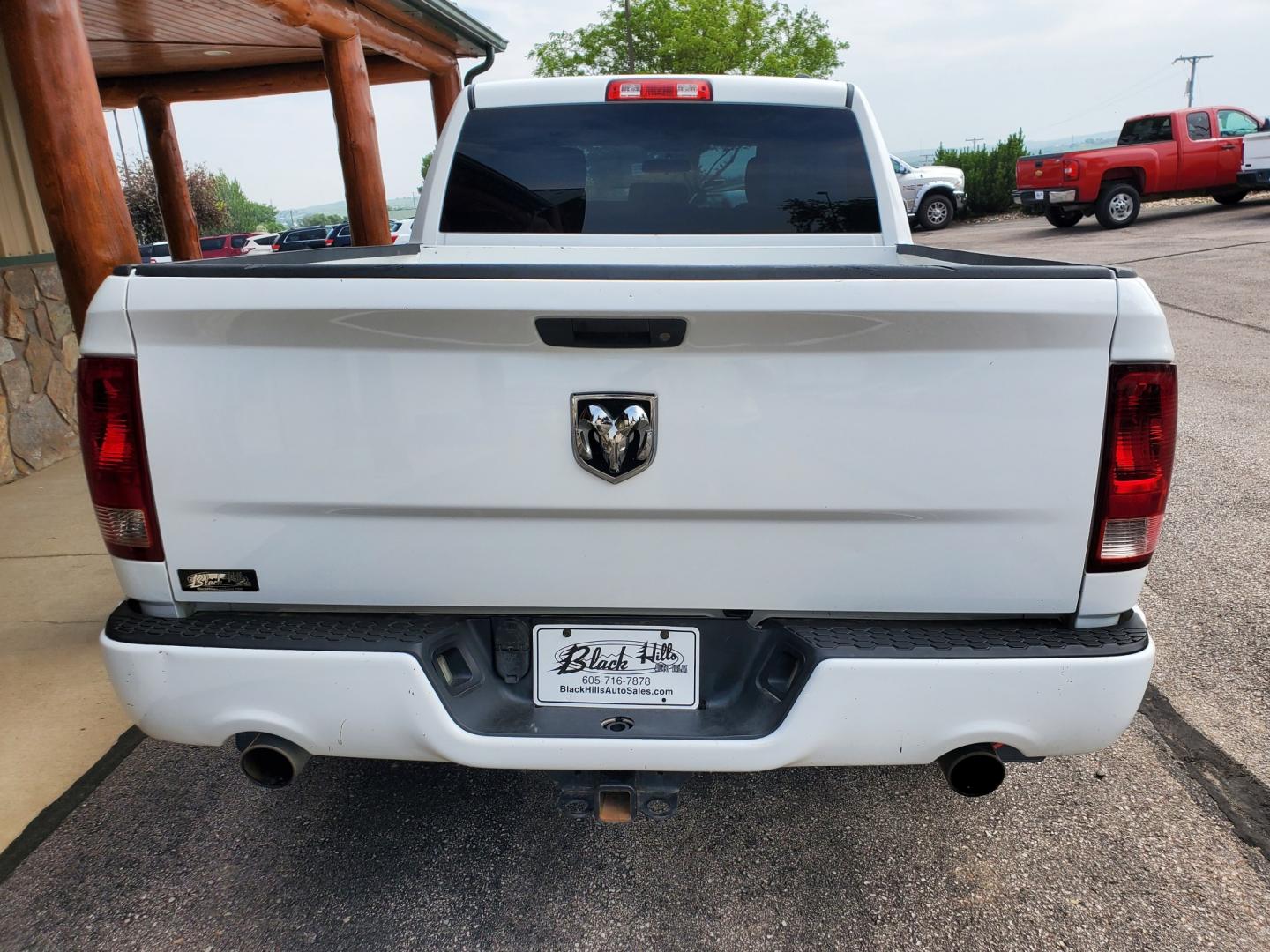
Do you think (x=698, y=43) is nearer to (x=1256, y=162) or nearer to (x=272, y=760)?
(x=1256, y=162)

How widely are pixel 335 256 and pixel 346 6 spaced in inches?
211

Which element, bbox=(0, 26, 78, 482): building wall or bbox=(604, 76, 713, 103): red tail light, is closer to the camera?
bbox=(604, 76, 713, 103): red tail light

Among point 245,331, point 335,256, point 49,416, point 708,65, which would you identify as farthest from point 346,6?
point 708,65

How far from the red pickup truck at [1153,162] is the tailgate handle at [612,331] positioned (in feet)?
66.0

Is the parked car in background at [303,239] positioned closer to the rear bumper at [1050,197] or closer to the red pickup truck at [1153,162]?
the rear bumper at [1050,197]

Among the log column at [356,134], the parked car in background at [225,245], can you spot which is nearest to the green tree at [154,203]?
the parked car in background at [225,245]

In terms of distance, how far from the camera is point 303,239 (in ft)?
91.7

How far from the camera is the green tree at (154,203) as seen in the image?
36.1 meters

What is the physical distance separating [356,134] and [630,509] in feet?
22.5

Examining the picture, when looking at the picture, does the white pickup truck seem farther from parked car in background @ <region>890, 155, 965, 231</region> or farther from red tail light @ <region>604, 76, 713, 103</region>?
parked car in background @ <region>890, 155, 965, 231</region>

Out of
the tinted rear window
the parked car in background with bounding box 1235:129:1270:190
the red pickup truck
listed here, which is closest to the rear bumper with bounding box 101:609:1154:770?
the red pickup truck

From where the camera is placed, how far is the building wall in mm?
6398

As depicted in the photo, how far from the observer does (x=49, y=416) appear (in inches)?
265

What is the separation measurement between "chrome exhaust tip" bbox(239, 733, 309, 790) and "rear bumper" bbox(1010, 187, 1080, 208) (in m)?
21.0
